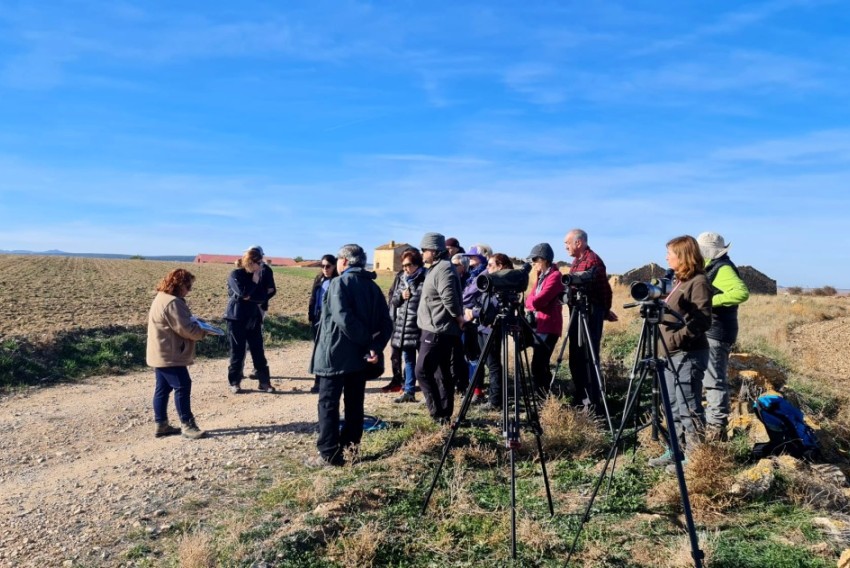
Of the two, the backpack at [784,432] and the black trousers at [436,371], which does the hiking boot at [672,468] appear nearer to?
the backpack at [784,432]

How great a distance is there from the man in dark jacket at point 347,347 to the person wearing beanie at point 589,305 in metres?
2.22

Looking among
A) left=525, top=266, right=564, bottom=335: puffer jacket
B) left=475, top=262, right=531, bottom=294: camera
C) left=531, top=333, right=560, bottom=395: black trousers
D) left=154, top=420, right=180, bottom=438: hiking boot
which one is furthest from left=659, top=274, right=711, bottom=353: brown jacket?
left=154, top=420, right=180, bottom=438: hiking boot

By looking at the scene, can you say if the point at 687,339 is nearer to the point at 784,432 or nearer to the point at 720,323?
the point at 720,323

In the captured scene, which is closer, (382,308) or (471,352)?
(382,308)

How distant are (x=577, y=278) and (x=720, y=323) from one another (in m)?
1.30

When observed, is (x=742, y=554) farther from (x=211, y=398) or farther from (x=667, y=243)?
(x=211, y=398)

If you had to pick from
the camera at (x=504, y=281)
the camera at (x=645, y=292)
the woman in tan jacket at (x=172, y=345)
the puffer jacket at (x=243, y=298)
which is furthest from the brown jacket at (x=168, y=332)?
the camera at (x=645, y=292)

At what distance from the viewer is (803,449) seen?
4953mm

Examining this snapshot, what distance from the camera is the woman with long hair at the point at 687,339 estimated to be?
15.2ft

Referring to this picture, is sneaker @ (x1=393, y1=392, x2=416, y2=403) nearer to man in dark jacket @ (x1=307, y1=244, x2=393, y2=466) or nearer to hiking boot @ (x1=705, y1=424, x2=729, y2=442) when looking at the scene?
man in dark jacket @ (x1=307, y1=244, x2=393, y2=466)

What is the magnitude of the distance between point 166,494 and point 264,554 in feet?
4.92

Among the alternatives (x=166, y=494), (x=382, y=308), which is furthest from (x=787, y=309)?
(x=166, y=494)

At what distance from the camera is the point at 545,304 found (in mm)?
6605

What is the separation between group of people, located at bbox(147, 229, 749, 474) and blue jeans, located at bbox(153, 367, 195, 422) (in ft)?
0.04
